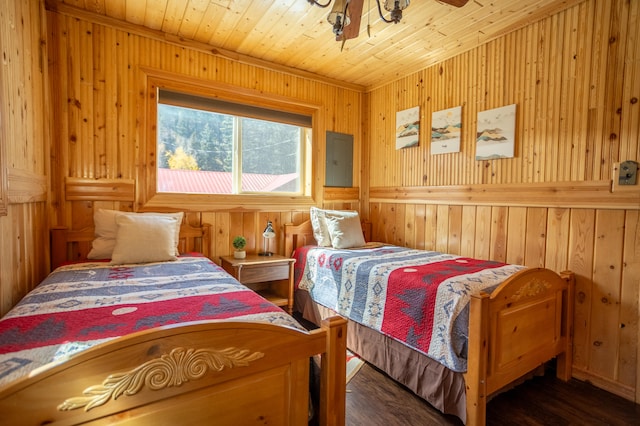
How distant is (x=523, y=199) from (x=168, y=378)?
264 centimetres

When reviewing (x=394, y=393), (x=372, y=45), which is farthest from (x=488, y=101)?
(x=394, y=393)

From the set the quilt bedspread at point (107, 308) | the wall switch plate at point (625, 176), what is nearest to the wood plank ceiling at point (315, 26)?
the wall switch plate at point (625, 176)

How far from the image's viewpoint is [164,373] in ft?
2.86

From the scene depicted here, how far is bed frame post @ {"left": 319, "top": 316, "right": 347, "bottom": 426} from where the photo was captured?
1116 mm

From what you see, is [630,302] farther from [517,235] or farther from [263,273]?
[263,273]

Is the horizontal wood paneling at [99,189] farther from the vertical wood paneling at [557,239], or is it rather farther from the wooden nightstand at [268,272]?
the vertical wood paneling at [557,239]

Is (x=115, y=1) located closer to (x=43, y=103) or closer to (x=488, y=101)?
(x=43, y=103)

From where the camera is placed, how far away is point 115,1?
2336 millimetres

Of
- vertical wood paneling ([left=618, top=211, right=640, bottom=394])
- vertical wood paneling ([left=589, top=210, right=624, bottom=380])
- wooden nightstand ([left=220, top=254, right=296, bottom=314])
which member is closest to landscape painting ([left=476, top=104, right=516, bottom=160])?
vertical wood paneling ([left=589, top=210, right=624, bottom=380])

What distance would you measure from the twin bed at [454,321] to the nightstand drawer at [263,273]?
51 cm

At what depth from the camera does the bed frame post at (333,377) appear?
1.12 meters

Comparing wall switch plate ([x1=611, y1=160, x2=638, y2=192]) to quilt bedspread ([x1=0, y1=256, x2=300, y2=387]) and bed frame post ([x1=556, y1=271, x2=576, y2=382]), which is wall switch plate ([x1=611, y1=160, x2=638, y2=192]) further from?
quilt bedspread ([x1=0, y1=256, x2=300, y2=387])

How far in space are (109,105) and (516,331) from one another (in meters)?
3.29

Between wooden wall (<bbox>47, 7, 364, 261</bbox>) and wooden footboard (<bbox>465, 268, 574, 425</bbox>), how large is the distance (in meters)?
2.24
